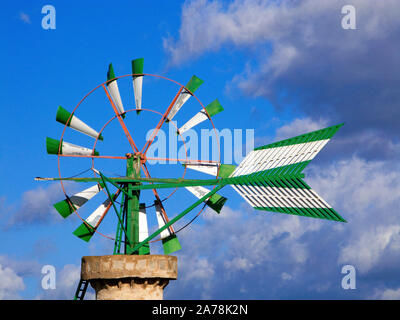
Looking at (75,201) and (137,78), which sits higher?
(137,78)

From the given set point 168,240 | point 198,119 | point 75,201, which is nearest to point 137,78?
point 198,119

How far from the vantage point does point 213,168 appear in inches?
1267

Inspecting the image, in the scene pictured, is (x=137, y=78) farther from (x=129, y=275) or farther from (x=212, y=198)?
(x=129, y=275)

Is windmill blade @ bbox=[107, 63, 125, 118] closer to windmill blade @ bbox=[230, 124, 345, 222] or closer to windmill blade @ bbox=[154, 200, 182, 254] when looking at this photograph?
windmill blade @ bbox=[154, 200, 182, 254]

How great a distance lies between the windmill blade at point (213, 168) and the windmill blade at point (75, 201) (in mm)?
4438

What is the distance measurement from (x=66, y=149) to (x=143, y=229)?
16.9 feet

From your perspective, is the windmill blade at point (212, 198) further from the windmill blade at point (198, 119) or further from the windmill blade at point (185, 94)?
the windmill blade at point (185, 94)

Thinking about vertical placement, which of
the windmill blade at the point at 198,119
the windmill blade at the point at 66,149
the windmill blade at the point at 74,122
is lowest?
the windmill blade at the point at 66,149

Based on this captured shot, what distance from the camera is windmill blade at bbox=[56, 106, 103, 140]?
102ft

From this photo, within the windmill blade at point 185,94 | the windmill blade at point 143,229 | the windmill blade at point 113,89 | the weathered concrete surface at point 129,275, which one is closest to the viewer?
the weathered concrete surface at point 129,275

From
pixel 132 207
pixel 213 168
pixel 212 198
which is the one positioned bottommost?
pixel 132 207

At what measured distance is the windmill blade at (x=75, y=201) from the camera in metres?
31.1
